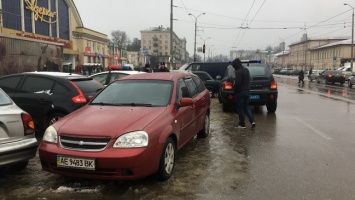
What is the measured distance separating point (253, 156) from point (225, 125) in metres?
3.03

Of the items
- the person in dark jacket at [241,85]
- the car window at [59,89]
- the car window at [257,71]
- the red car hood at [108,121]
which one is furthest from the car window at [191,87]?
the car window at [257,71]

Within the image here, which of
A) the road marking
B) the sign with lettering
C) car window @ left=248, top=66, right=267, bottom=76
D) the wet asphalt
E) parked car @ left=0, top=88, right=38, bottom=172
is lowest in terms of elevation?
the wet asphalt

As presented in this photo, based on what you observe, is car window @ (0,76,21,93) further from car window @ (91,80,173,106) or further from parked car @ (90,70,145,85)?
parked car @ (90,70,145,85)

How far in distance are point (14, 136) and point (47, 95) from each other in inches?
114

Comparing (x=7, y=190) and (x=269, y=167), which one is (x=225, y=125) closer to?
(x=269, y=167)

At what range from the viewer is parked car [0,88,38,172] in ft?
14.3

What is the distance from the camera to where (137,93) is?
5645 mm

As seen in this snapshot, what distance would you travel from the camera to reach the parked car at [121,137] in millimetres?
4129

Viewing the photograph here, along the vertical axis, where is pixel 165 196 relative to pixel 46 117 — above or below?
below

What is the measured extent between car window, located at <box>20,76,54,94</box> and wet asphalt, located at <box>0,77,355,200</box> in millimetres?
2043

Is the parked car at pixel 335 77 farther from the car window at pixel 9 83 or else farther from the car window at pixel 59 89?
the car window at pixel 9 83

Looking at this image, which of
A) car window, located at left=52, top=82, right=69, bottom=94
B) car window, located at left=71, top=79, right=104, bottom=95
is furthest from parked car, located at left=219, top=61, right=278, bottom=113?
car window, located at left=52, top=82, right=69, bottom=94

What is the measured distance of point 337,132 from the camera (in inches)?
318

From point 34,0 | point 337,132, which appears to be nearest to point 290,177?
point 337,132
